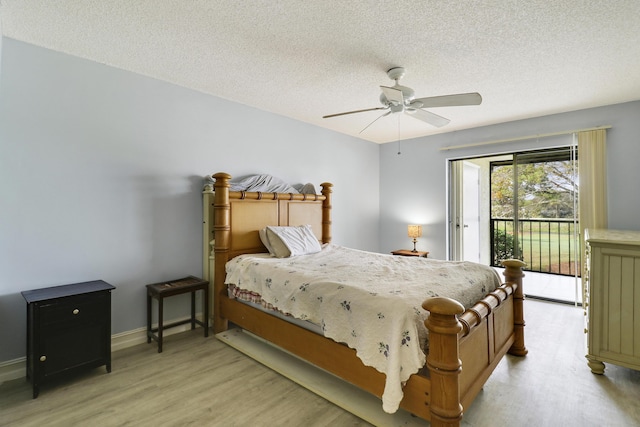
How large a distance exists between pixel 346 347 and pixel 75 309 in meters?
1.88

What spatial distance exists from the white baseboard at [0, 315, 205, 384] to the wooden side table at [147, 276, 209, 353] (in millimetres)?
62

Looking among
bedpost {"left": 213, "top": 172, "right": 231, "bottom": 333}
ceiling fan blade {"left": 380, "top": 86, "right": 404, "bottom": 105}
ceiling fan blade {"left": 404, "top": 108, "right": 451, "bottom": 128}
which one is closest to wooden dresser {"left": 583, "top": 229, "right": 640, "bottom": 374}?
ceiling fan blade {"left": 404, "top": 108, "right": 451, "bottom": 128}

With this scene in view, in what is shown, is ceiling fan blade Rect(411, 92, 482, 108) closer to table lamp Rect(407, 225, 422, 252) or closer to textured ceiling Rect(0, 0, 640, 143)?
textured ceiling Rect(0, 0, 640, 143)

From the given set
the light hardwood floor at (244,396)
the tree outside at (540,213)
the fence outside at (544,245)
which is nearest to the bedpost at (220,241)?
the light hardwood floor at (244,396)

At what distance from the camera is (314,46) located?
226 cm

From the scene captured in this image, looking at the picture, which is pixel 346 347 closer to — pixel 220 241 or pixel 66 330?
pixel 220 241

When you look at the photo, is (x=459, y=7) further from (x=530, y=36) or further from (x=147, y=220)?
(x=147, y=220)

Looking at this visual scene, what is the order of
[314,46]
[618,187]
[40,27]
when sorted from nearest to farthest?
[40,27] < [314,46] < [618,187]

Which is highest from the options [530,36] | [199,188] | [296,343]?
[530,36]

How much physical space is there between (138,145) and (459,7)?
274 cm

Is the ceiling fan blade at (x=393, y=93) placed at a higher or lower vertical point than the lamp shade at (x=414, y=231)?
higher

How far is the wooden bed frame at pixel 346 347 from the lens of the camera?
4.61ft

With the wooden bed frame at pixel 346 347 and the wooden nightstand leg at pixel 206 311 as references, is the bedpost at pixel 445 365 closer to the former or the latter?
the wooden bed frame at pixel 346 347

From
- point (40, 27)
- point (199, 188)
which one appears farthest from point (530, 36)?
point (40, 27)
